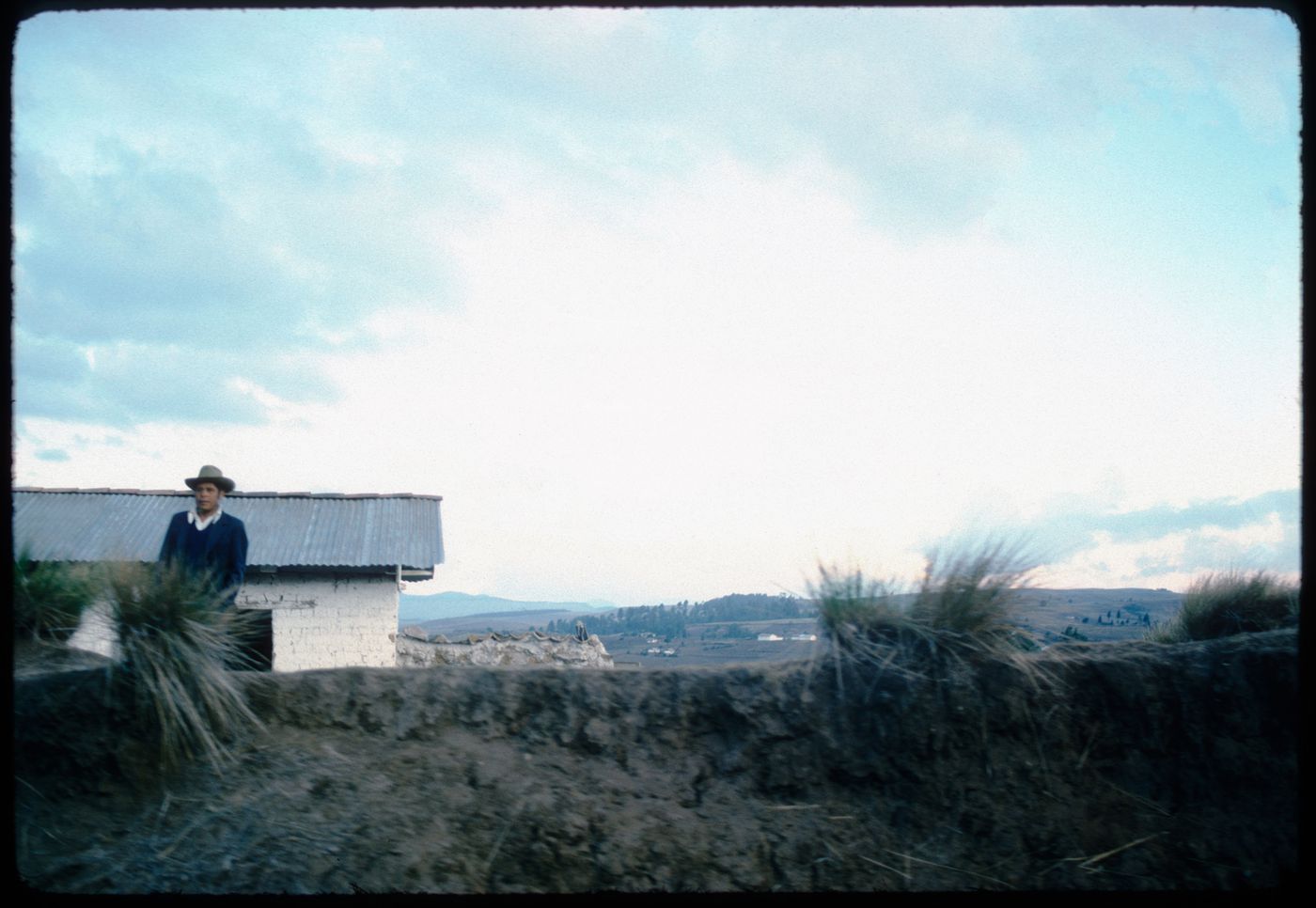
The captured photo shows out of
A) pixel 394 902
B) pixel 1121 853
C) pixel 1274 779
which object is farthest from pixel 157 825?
pixel 1274 779

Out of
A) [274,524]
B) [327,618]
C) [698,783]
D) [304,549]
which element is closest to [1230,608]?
[698,783]

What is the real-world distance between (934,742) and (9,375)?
4.21 metres

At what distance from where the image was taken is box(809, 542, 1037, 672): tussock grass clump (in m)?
4.44

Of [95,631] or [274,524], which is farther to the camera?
[274,524]

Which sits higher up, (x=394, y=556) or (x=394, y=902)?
(x=394, y=556)

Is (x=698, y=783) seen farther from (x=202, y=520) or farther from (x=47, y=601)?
(x=47, y=601)

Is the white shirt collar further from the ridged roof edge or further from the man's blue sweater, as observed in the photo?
the ridged roof edge

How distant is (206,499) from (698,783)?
4091 millimetres

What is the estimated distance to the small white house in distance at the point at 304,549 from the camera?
40.4 feet

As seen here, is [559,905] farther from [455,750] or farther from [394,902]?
[455,750]

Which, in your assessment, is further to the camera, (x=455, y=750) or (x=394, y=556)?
(x=394, y=556)

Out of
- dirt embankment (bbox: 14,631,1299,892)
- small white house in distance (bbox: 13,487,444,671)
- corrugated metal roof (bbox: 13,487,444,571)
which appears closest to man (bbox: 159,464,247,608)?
dirt embankment (bbox: 14,631,1299,892)

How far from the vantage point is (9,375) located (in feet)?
7.79

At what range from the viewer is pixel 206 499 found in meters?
5.78
